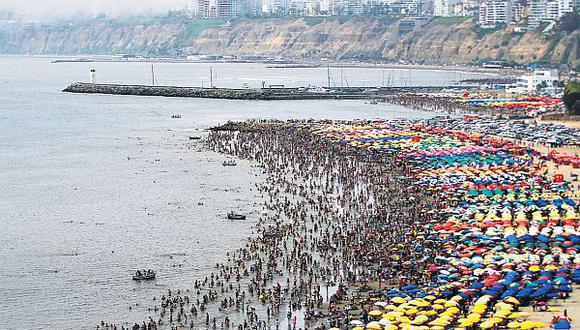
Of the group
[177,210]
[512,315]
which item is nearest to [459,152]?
[177,210]

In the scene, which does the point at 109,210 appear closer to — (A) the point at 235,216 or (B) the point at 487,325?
(A) the point at 235,216

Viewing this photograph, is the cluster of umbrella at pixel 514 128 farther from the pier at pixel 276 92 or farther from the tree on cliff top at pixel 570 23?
the tree on cliff top at pixel 570 23

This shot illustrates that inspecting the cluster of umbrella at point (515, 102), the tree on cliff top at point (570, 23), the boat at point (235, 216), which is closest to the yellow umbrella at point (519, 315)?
the boat at point (235, 216)

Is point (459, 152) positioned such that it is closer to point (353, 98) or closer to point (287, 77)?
point (353, 98)

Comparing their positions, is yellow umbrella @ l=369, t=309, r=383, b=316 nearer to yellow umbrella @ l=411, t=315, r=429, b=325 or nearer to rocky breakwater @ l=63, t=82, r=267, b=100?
yellow umbrella @ l=411, t=315, r=429, b=325

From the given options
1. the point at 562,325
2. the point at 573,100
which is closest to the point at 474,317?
the point at 562,325

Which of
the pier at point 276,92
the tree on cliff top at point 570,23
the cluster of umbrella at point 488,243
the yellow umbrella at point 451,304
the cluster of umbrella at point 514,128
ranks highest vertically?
the tree on cliff top at point 570,23
